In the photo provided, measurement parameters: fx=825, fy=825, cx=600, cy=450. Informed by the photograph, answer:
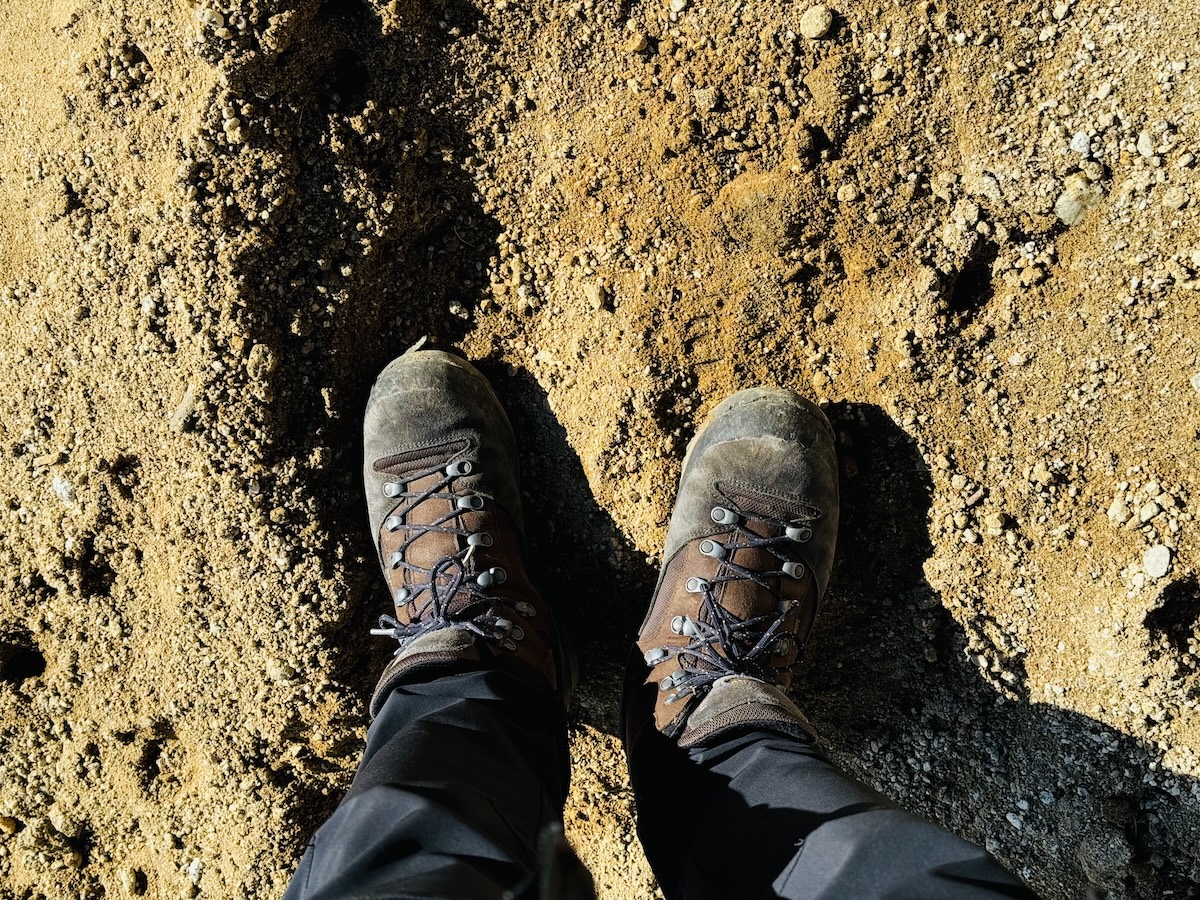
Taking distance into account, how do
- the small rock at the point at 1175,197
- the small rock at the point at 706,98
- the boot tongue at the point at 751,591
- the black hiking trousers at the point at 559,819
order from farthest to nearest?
the boot tongue at the point at 751,591
the small rock at the point at 706,98
the small rock at the point at 1175,197
the black hiking trousers at the point at 559,819

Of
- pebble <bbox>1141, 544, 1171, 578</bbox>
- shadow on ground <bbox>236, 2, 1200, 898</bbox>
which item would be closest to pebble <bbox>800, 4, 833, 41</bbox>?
shadow on ground <bbox>236, 2, 1200, 898</bbox>

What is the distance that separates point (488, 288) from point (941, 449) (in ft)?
3.79

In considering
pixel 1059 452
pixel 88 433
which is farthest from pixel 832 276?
pixel 88 433

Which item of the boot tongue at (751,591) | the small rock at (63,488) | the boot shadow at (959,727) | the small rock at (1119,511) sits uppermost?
the small rock at (63,488)

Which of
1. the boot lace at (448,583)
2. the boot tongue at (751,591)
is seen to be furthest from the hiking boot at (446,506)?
the boot tongue at (751,591)

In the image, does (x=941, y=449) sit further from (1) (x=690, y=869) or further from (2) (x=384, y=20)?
(2) (x=384, y=20)

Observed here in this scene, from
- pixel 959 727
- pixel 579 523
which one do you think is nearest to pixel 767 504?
pixel 579 523

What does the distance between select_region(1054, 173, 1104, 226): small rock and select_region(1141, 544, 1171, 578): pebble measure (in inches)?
29.5

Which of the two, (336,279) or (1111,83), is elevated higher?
(1111,83)

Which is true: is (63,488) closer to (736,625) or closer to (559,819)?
(559,819)

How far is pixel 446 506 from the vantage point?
207 cm

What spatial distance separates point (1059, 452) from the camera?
1876 mm

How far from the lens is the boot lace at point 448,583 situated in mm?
1903

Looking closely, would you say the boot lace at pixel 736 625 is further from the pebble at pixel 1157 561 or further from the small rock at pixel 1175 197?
the small rock at pixel 1175 197
